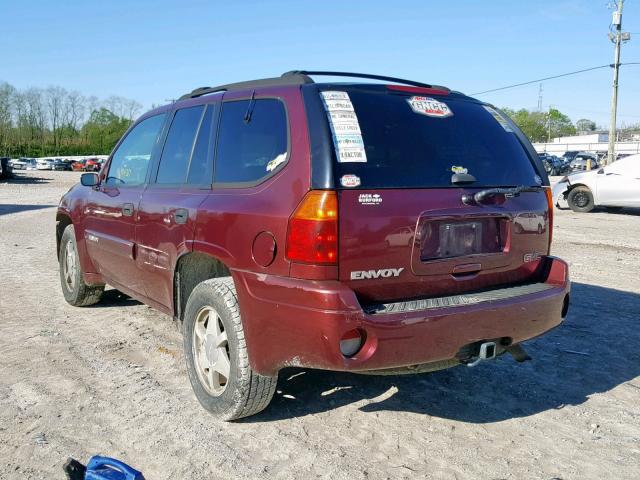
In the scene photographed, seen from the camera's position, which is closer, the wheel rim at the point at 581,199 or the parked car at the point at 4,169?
the wheel rim at the point at 581,199

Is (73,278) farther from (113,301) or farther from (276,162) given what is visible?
(276,162)

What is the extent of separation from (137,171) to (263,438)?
253 cm

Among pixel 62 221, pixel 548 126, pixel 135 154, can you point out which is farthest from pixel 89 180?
pixel 548 126

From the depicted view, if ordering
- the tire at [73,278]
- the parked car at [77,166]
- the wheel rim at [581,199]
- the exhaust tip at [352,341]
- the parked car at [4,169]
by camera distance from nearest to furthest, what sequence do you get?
the exhaust tip at [352,341] → the tire at [73,278] → the wheel rim at [581,199] → the parked car at [4,169] → the parked car at [77,166]

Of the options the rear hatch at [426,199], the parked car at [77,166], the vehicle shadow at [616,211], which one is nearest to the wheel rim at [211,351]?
the rear hatch at [426,199]

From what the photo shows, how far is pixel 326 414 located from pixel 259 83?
2056 millimetres

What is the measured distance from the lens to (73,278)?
233 inches

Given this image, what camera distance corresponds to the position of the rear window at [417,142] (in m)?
3.03

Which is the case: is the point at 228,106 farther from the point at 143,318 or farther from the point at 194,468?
the point at 143,318

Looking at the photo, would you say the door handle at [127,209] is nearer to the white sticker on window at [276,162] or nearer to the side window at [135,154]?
the side window at [135,154]

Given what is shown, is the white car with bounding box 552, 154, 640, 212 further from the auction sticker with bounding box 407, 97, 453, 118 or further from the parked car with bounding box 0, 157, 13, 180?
the parked car with bounding box 0, 157, 13, 180

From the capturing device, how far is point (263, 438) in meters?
3.29

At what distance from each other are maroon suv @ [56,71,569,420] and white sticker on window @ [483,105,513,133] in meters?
0.02

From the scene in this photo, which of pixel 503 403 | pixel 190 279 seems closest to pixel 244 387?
pixel 190 279
